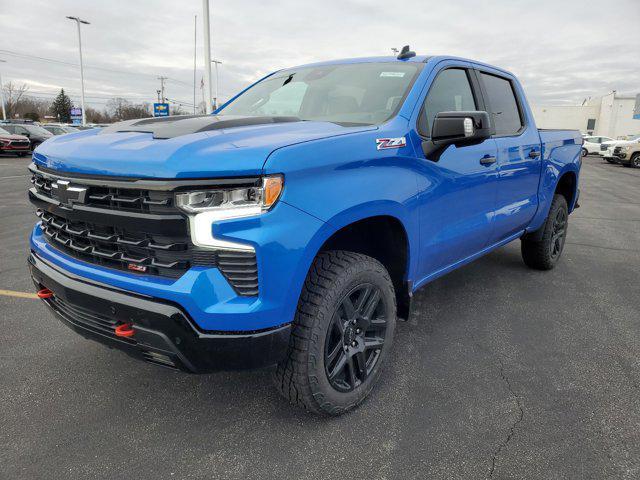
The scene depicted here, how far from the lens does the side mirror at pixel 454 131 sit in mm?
2682

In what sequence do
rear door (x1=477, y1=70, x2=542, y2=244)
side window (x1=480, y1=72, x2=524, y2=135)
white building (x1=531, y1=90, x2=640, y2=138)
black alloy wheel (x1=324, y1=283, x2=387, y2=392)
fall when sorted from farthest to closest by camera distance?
white building (x1=531, y1=90, x2=640, y2=138)
side window (x1=480, y1=72, x2=524, y2=135)
rear door (x1=477, y1=70, x2=542, y2=244)
black alloy wheel (x1=324, y1=283, x2=387, y2=392)

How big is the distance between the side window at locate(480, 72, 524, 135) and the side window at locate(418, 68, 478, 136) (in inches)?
13.4

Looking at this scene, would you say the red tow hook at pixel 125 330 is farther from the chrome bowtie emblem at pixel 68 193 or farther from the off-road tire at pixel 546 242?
the off-road tire at pixel 546 242

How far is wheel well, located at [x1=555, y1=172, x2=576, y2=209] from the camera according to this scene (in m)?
5.14

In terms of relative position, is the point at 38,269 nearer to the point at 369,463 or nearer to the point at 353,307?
the point at 353,307

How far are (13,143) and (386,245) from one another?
2390 cm

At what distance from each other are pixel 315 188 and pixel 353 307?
70 cm

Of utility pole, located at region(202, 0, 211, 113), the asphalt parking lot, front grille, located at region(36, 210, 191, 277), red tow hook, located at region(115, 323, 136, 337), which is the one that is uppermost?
utility pole, located at region(202, 0, 211, 113)

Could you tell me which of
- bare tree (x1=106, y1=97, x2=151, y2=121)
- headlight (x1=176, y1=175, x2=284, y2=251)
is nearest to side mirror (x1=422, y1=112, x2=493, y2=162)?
headlight (x1=176, y1=175, x2=284, y2=251)

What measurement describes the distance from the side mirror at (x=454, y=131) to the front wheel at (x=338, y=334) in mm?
789

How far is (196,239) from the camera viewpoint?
1902 mm

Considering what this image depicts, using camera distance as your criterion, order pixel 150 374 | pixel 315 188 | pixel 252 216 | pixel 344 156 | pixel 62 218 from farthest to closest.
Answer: pixel 150 374, pixel 62 218, pixel 344 156, pixel 315 188, pixel 252 216

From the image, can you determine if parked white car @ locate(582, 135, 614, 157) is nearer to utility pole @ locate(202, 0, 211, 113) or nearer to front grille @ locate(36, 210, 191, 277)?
utility pole @ locate(202, 0, 211, 113)

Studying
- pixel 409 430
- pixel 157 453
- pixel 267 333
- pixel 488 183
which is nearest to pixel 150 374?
pixel 157 453
